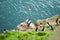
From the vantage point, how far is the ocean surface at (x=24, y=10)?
5772 cm

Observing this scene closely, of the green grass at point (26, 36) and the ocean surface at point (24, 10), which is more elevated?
the ocean surface at point (24, 10)

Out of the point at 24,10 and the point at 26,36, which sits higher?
the point at 24,10

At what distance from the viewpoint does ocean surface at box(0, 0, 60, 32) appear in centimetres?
5772

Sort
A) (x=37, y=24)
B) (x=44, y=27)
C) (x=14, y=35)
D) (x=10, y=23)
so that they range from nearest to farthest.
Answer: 1. (x=14, y=35)
2. (x=44, y=27)
3. (x=37, y=24)
4. (x=10, y=23)

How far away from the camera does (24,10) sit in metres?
60.7

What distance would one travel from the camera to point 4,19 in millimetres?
57562

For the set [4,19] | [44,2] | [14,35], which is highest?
[44,2]

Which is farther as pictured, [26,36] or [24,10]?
[24,10]

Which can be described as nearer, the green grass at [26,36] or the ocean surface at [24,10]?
the green grass at [26,36]

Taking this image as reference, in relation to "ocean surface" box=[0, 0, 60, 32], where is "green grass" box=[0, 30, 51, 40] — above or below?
below

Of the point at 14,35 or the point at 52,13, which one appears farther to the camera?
the point at 52,13

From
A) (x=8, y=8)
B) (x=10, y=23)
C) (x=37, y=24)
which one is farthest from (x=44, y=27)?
(x=8, y=8)

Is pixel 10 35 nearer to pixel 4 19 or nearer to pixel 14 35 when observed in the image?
pixel 14 35

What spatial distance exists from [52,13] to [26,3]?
770 cm
